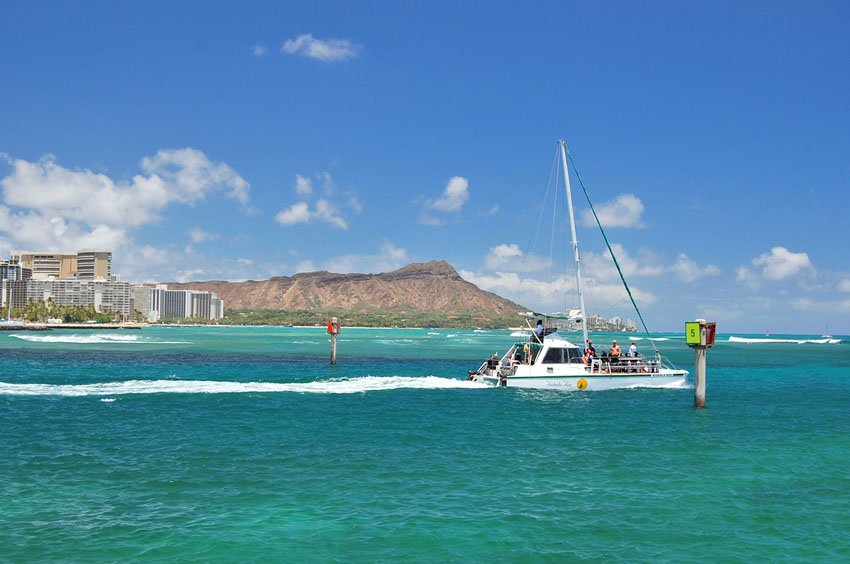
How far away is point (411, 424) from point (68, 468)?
13.1 meters

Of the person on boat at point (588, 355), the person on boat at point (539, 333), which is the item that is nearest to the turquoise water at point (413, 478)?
the person on boat at point (588, 355)

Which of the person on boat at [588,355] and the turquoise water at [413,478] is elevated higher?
the person on boat at [588,355]

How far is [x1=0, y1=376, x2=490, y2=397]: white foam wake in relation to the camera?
37447 millimetres

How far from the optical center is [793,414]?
34.2 metres

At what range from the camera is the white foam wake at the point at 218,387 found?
37.4 metres

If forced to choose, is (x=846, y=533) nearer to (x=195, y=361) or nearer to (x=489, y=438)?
(x=489, y=438)

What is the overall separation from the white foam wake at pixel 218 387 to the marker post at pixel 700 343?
13.3 metres

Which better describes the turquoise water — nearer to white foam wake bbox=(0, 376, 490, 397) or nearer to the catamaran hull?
white foam wake bbox=(0, 376, 490, 397)

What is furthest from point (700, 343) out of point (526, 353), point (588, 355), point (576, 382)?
point (526, 353)

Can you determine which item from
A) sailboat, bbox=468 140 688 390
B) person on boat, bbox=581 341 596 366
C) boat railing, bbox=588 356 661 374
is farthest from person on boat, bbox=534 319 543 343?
boat railing, bbox=588 356 661 374

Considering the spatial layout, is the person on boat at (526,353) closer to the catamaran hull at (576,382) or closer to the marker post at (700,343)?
the catamaran hull at (576,382)

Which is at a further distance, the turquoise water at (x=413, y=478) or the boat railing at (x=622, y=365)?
the boat railing at (x=622, y=365)

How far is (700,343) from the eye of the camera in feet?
116

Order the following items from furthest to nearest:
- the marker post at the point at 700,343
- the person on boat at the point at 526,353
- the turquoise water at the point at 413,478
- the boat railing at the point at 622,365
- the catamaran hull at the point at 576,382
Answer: the person on boat at the point at 526,353 < the boat railing at the point at 622,365 < the catamaran hull at the point at 576,382 < the marker post at the point at 700,343 < the turquoise water at the point at 413,478
